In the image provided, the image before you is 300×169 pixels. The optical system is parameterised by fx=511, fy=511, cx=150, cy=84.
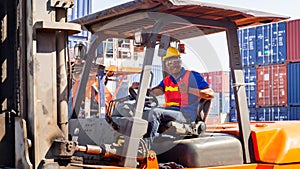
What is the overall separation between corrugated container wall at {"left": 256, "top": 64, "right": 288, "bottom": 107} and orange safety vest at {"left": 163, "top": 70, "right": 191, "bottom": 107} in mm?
15754

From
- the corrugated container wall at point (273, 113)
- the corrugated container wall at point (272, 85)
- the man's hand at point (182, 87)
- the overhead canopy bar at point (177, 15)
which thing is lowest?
the corrugated container wall at point (273, 113)

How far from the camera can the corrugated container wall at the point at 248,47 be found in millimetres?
21484

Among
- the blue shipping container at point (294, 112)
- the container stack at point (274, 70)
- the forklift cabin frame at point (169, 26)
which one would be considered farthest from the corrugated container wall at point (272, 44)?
the forklift cabin frame at point (169, 26)

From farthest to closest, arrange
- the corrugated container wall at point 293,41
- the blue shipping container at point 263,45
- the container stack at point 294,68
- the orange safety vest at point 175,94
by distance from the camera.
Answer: the blue shipping container at point 263,45 → the corrugated container wall at point 293,41 → the container stack at point 294,68 → the orange safety vest at point 175,94

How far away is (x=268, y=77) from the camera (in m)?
20.5

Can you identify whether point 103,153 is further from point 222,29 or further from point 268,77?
point 268,77

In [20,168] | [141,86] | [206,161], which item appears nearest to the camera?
[20,168]

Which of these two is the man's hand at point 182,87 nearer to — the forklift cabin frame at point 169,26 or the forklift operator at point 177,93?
the forklift operator at point 177,93

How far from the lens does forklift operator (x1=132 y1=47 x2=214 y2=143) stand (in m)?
4.22

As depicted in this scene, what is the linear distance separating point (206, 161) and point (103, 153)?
2.77ft

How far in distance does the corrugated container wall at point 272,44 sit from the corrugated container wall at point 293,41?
0.22 m

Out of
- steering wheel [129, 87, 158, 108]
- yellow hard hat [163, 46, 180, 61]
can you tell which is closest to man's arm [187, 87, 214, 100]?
steering wheel [129, 87, 158, 108]

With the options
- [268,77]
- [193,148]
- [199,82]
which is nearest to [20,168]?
[193,148]

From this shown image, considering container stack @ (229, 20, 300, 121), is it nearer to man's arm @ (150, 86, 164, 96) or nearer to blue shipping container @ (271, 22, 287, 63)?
blue shipping container @ (271, 22, 287, 63)
